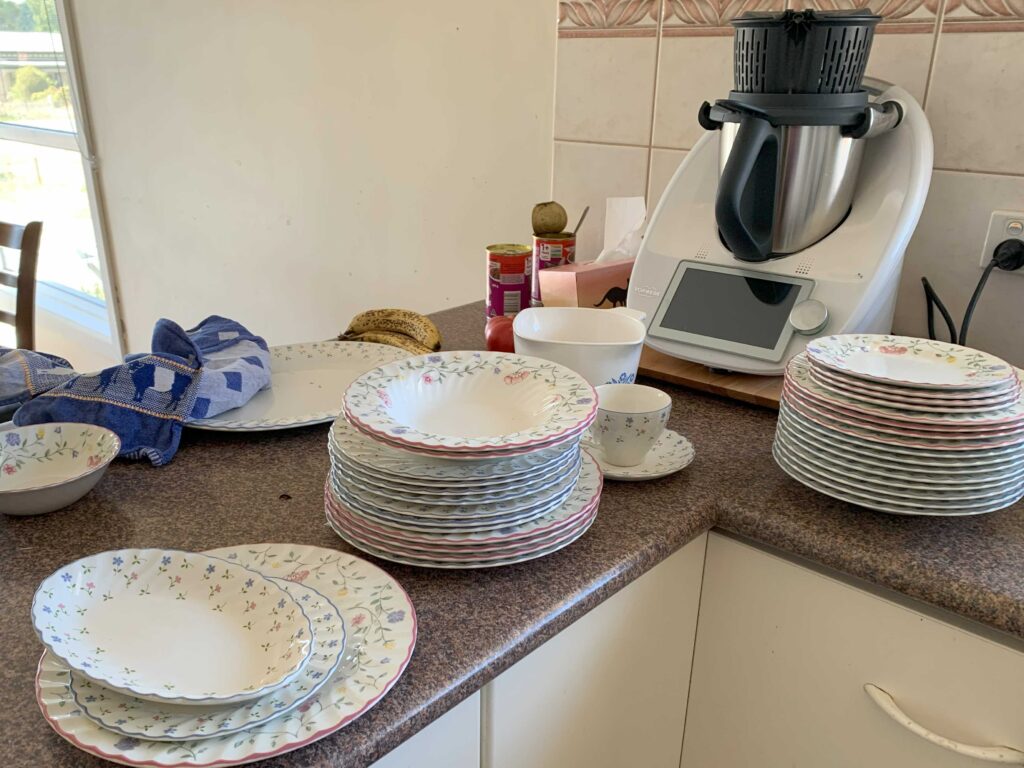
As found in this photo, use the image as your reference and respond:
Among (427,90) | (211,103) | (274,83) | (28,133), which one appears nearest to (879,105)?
(427,90)

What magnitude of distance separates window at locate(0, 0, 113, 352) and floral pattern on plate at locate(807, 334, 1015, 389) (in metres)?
2.48

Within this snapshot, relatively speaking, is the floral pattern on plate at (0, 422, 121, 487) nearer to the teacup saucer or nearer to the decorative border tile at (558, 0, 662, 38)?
the teacup saucer

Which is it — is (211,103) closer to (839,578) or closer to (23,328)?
(23,328)

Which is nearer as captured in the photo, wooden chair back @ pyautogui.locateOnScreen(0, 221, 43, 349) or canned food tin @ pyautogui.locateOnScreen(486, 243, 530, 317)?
canned food tin @ pyautogui.locateOnScreen(486, 243, 530, 317)

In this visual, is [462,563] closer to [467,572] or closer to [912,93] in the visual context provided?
[467,572]

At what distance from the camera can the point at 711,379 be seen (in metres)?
1.04

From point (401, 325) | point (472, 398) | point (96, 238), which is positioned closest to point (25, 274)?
point (96, 238)

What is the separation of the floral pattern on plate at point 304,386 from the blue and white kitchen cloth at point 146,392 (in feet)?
0.07

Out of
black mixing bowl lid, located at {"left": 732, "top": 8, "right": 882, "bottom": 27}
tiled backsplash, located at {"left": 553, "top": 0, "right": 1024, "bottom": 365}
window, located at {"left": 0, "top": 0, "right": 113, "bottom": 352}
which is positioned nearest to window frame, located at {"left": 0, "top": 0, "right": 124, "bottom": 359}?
window, located at {"left": 0, "top": 0, "right": 113, "bottom": 352}

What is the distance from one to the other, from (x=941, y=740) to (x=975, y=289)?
0.63 m

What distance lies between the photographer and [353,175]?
238 cm

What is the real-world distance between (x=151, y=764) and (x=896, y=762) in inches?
24.6

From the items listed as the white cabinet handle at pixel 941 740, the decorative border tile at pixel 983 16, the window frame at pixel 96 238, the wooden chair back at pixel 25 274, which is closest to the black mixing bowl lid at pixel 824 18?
the decorative border tile at pixel 983 16

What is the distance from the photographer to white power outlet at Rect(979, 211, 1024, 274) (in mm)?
1036
